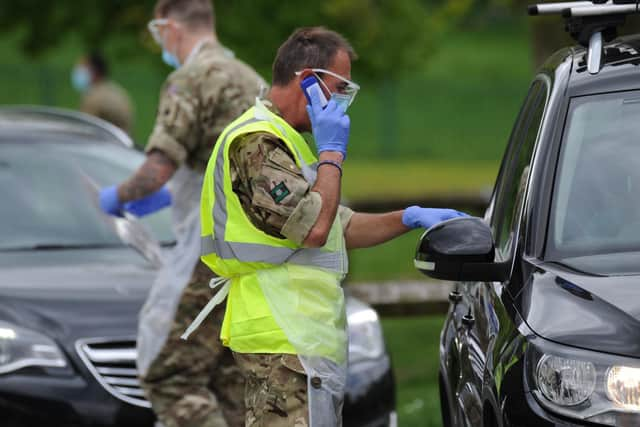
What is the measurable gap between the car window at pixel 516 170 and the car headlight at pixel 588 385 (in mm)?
724

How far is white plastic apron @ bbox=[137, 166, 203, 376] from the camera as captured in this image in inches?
229

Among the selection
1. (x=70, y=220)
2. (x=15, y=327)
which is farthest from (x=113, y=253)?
(x=15, y=327)

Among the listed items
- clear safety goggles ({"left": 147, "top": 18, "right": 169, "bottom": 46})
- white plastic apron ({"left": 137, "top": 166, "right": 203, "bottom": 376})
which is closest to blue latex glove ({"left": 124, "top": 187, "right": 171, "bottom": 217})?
white plastic apron ({"left": 137, "top": 166, "right": 203, "bottom": 376})

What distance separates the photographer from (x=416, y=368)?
10328mm

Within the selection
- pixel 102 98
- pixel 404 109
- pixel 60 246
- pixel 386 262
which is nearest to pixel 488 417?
pixel 60 246

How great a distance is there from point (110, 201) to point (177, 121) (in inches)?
23.6

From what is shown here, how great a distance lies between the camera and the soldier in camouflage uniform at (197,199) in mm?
5867

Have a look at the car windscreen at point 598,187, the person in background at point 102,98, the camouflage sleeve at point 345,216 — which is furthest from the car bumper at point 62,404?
the person in background at point 102,98

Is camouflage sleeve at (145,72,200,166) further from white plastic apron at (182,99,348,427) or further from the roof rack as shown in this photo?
the roof rack

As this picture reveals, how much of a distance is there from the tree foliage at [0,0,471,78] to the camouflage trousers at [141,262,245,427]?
8.27 meters

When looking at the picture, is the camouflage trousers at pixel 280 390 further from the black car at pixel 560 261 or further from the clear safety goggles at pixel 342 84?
the clear safety goggles at pixel 342 84

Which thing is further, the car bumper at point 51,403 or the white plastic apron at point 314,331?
the car bumper at point 51,403

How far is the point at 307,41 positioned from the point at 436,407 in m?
3.84

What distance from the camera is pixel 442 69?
178 feet
